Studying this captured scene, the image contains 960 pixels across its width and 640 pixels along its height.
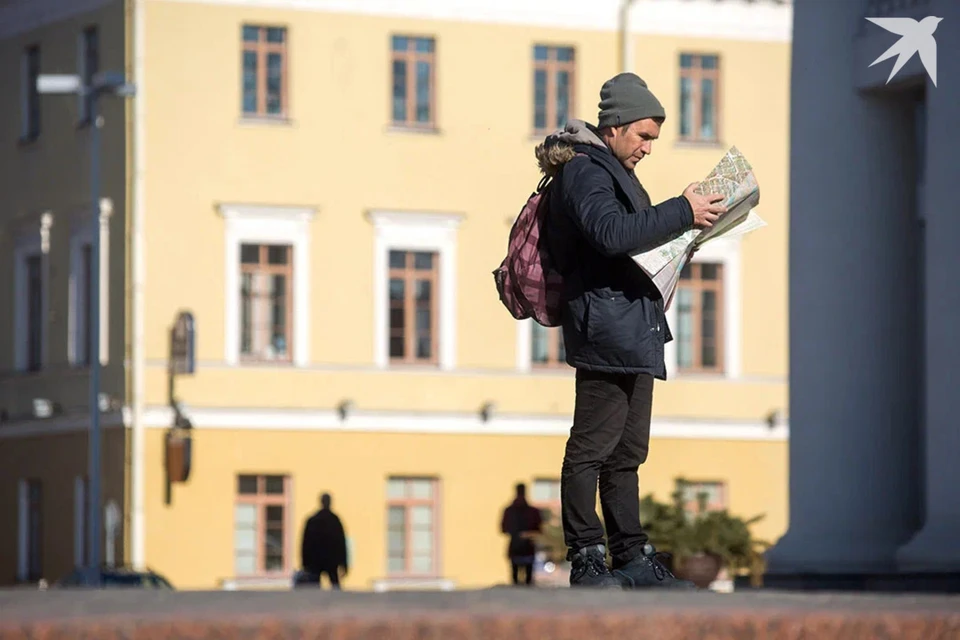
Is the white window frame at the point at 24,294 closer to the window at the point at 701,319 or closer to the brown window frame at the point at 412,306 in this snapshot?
the brown window frame at the point at 412,306

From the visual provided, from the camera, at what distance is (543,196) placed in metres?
8.53

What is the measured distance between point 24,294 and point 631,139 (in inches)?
1541

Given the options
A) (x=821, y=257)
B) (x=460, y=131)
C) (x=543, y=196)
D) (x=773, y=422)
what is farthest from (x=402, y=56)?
(x=543, y=196)

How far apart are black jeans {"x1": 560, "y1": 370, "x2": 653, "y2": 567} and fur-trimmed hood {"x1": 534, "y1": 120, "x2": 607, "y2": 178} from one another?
665mm

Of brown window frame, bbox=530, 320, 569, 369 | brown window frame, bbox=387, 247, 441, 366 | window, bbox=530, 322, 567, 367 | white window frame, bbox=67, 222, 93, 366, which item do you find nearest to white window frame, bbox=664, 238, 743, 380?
brown window frame, bbox=530, 320, 569, 369

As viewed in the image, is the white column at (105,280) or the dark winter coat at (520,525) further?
the white column at (105,280)

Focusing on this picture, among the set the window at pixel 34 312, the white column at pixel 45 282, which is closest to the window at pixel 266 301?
the white column at pixel 45 282

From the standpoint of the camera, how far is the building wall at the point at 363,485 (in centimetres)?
4284

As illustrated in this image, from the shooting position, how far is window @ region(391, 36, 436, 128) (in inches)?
1775

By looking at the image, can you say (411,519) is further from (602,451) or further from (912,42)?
(602,451)

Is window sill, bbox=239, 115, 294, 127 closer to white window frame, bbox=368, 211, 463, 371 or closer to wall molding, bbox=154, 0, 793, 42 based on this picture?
wall molding, bbox=154, 0, 793, 42

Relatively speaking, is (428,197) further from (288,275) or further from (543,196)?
(543,196)

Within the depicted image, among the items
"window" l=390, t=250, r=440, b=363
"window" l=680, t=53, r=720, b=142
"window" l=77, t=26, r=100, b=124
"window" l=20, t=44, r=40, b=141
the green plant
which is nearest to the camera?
the green plant

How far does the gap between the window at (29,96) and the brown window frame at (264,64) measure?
412 centimetres
